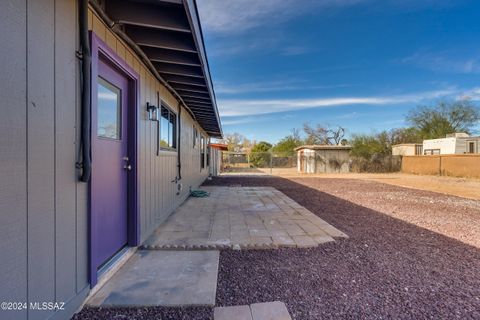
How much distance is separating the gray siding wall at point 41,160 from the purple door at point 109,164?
236 mm

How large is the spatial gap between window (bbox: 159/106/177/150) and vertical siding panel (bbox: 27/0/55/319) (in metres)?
2.71

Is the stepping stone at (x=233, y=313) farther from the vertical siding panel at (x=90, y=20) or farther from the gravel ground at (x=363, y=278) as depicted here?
the vertical siding panel at (x=90, y=20)

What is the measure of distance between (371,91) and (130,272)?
21.9m

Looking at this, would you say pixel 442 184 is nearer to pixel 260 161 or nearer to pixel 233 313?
pixel 233 313

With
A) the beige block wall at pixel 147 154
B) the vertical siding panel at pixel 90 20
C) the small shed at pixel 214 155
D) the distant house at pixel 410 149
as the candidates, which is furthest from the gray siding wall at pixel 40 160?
the distant house at pixel 410 149

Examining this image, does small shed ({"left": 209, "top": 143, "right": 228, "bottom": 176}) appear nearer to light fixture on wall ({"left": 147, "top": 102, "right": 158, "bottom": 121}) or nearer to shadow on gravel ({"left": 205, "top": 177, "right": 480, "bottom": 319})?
light fixture on wall ({"left": 147, "top": 102, "right": 158, "bottom": 121})

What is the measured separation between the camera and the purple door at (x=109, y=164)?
2062 millimetres

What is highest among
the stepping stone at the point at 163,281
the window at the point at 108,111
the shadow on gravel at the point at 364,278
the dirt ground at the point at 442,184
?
the window at the point at 108,111

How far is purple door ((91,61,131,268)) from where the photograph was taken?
6.77 feet

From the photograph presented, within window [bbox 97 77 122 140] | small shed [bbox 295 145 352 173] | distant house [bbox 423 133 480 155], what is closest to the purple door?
window [bbox 97 77 122 140]

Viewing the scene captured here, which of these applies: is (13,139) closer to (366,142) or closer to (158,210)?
(158,210)

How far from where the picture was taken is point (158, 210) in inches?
155

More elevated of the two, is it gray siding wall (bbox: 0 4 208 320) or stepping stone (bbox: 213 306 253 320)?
gray siding wall (bbox: 0 4 208 320)

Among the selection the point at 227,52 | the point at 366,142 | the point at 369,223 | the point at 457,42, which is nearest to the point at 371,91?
the point at 366,142
